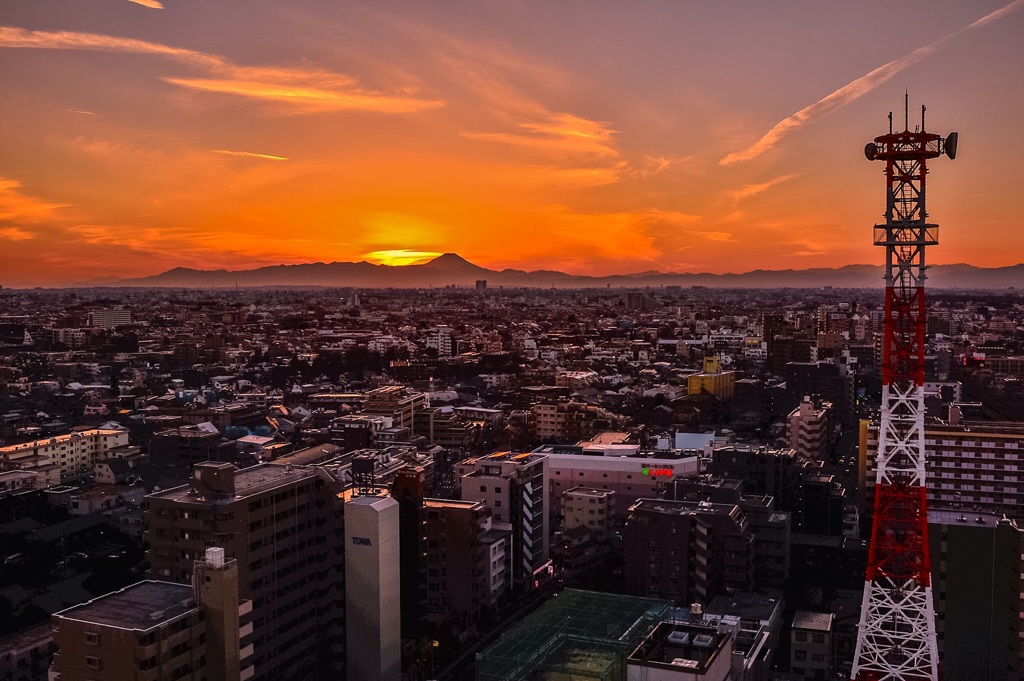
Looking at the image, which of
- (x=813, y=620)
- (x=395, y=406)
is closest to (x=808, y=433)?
(x=395, y=406)

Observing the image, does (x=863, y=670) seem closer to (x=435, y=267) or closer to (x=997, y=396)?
(x=997, y=396)

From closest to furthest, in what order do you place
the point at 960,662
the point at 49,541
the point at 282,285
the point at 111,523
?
the point at 960,662 → the point at 49,541 → the point at 111,523 → the point at 282,285

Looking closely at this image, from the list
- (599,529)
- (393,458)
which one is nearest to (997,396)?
(599,529)

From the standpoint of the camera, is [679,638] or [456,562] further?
[456,562]

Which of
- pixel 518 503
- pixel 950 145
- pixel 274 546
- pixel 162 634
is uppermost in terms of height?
pixel 950 145

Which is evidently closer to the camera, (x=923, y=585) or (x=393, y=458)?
(x=923, y=585)

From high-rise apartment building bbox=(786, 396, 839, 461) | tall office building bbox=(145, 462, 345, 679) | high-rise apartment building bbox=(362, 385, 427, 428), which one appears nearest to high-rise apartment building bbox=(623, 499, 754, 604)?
tall office building bbox=(145, 462, 345, 679)

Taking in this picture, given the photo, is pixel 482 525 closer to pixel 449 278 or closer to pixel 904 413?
pixel 904 413

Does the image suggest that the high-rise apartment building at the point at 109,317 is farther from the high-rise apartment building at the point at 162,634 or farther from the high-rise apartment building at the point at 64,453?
the high-rise apartment building at the point at 162,634
